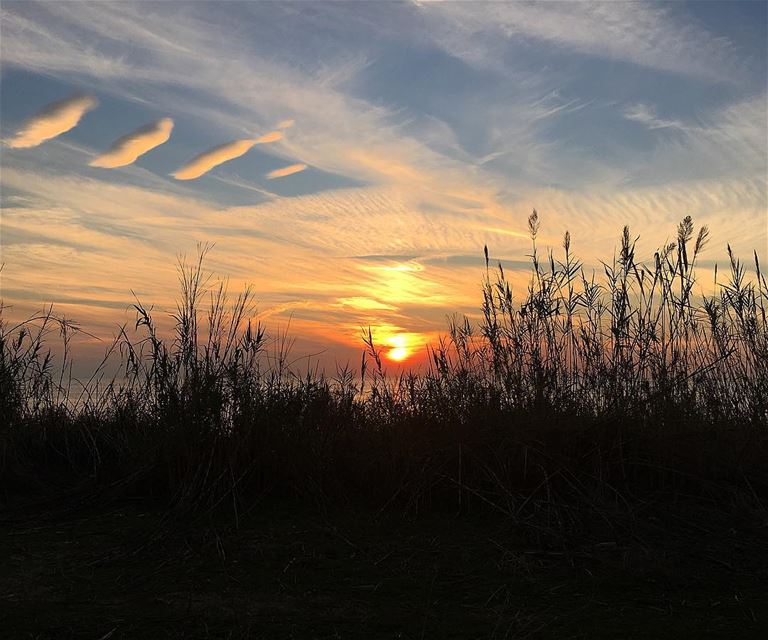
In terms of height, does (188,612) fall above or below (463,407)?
below

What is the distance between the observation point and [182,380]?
3900 mm

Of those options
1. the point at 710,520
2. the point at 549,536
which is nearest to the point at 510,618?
the point at 549,536

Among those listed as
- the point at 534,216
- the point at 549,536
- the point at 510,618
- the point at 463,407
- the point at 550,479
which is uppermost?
the point at 534,216

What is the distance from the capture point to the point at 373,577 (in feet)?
8.46

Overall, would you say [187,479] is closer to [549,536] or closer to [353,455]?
[353,455]

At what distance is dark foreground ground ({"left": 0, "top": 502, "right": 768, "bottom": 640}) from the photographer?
2148 mm

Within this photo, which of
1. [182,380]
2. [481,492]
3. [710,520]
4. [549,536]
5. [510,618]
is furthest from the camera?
[182,380]

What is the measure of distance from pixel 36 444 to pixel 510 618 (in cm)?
314

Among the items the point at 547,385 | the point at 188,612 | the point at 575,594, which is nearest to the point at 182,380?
the point at 188,612

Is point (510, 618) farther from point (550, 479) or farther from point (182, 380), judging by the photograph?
point (182, 380)

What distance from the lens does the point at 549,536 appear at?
2.86 m

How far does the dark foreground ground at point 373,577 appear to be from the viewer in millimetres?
2148

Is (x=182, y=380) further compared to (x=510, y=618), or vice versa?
(x=182, y=380)

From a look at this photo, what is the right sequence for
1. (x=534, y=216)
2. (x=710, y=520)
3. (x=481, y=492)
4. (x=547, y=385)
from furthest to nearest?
1. (x=534, y=216)
2. (x=547, y=385)
3. (x=481, y=492)
4. (x=710, y=520)
